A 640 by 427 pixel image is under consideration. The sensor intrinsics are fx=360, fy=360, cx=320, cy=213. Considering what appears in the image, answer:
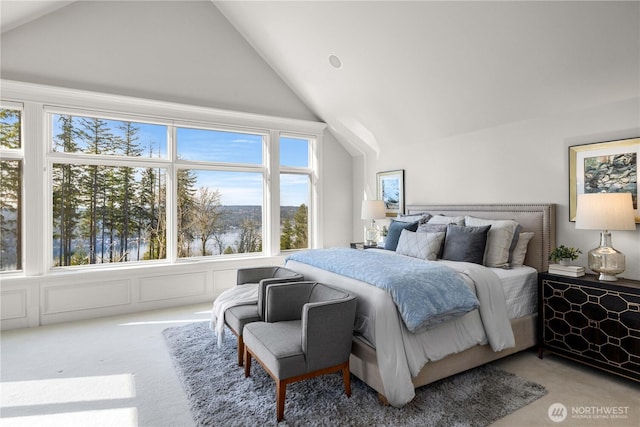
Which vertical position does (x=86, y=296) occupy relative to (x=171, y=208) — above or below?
below

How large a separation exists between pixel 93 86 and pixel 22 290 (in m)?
2.39

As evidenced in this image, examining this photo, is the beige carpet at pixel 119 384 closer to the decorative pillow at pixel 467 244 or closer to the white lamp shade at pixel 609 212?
the decorative pillow at pixel 467 244

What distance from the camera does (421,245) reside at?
356 cm

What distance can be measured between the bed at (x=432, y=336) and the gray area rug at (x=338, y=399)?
0.31 ft

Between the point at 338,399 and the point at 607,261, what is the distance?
2.24 metres

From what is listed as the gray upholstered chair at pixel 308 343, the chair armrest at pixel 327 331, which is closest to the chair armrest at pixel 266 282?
the gray upholstered chair at pixel 308 343

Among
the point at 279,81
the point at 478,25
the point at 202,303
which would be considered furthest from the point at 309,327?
the point at 279,81

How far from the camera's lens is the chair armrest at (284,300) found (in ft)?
8.89

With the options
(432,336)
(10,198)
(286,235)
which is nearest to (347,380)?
(432,336)

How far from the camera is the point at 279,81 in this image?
5.45 m

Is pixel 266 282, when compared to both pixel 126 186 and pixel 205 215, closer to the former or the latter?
pixel 205 215

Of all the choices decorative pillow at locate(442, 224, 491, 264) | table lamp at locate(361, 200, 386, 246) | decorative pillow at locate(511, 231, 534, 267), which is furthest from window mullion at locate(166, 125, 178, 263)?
decorative pillow at locate(511, 231, 534, 267)

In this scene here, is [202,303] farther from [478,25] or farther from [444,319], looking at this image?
[478,25]

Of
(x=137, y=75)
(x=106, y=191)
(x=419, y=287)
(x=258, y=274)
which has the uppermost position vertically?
(x=137, y=75)
